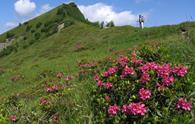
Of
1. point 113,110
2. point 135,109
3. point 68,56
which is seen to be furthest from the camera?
point 68,56

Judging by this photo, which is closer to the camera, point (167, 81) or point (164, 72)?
point (167, 81)

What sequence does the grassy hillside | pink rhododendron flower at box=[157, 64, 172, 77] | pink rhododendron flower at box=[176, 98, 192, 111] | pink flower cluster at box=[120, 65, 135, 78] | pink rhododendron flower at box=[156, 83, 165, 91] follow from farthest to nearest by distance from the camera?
the grassy hillside < pink flower cluster at box=[120, 65, 135, 78] < pink rhododendron flower at box=[157, 64, 172, 77] < pink rhododendron flower at box=[156, 83, 165, 91] < pink rhododendron flower at box=[176, 98, 192, 111]

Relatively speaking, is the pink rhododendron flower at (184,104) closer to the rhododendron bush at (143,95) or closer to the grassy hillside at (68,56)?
the rhododendron bush at (143,95)

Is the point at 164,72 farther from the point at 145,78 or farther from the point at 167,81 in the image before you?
the point at 145,78

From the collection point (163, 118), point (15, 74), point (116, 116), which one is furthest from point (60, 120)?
point (15, 74)

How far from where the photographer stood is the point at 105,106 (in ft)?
24.6

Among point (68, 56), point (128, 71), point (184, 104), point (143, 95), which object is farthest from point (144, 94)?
point (68, 56)

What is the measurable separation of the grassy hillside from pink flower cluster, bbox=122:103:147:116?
64 cm

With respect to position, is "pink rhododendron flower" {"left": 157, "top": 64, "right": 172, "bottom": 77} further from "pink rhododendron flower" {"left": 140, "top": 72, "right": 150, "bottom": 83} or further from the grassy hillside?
the grassy hillside

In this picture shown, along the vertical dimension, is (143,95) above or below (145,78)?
below

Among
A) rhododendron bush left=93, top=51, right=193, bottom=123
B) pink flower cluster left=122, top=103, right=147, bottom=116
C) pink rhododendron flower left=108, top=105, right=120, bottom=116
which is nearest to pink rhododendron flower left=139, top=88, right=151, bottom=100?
rhododendron bush left=93, top=51, right=193, bottom=123

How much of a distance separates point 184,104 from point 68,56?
28460mm

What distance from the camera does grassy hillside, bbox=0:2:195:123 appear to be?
888cm

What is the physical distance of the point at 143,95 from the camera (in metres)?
7.09
